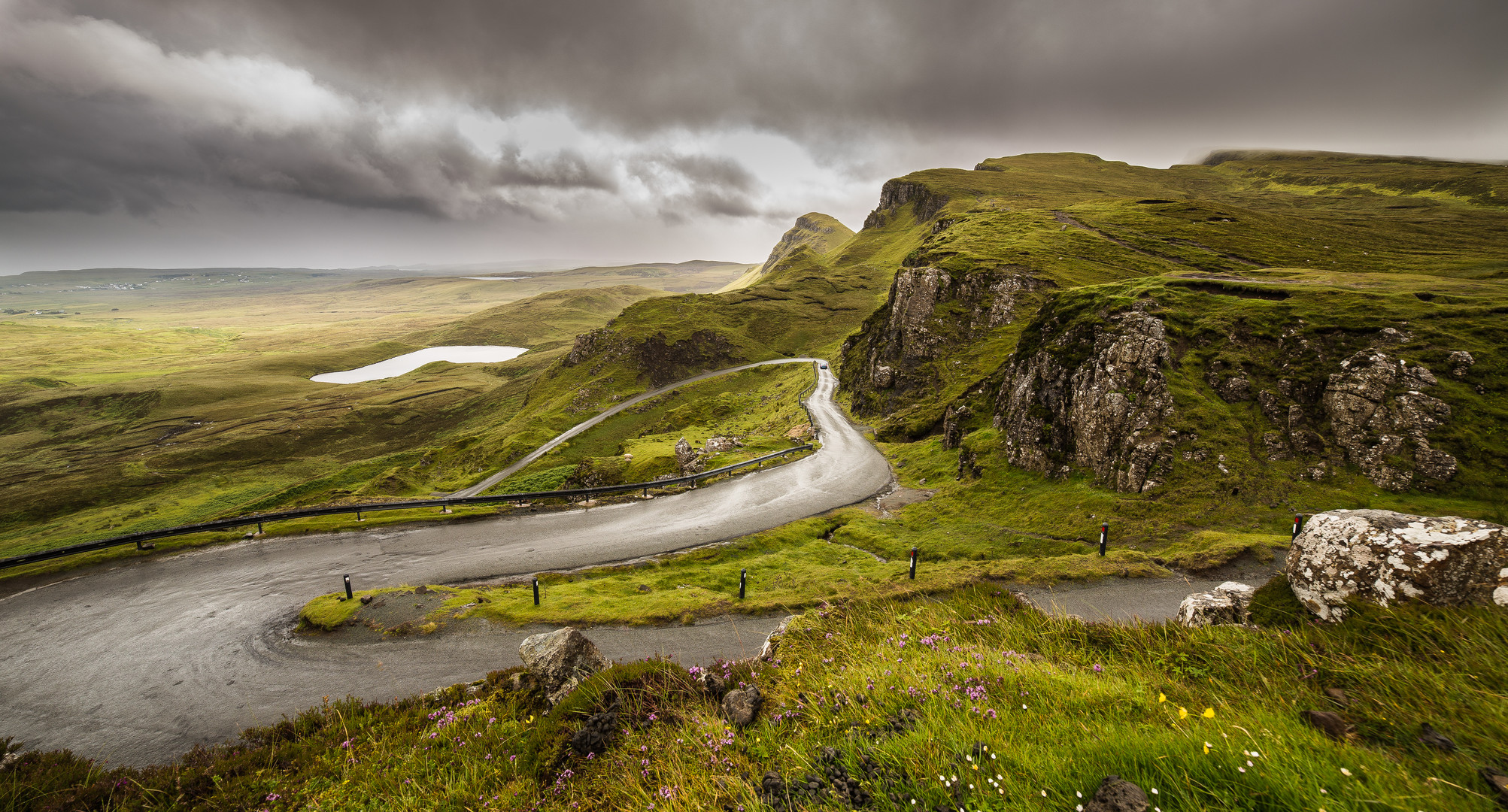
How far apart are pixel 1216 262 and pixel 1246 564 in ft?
194

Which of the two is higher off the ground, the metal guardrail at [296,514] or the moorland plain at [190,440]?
the metal guardrail at [296,514]

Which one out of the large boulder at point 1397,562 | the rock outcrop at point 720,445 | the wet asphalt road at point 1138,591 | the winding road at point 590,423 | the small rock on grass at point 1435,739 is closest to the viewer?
the small rock on grass at point 1435,739

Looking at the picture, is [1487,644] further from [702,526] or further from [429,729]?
[702,526]

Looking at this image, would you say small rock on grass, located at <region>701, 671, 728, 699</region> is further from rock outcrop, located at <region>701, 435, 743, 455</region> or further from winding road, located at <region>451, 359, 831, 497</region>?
winding road, located at <region>451, 359, 831, 497</region>

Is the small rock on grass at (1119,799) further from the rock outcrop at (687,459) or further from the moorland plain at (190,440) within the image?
the moorland plain at (190,440)

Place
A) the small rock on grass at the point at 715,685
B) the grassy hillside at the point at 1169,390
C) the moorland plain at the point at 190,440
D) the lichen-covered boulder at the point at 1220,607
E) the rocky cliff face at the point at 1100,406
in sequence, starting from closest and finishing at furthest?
1. the small rock on grass at the point at 715,685
2. the lichen-covered boulder at the point at 1220,607
3. the grassy hillside at the point at 1169,390
4. the rocky cliff face at the point at 1100,406
5. the moorland plain at the point at 190,440

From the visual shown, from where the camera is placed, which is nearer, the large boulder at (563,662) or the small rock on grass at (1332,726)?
the small rock on grass at (1332,726)

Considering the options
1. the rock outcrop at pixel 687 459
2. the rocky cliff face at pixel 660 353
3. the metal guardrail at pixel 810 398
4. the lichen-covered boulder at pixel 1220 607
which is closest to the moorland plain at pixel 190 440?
the rocky cliff face at pixel 660 353

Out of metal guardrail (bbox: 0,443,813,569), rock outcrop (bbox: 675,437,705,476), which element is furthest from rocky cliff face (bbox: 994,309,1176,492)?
rock outcrop (bbox: 675,437,705,476)

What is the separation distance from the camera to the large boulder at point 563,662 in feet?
29.7

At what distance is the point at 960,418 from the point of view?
41.9 metres

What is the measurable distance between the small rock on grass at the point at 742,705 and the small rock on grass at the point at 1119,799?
3911mm

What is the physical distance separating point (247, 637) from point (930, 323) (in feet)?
206

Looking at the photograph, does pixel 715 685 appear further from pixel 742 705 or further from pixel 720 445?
pixel 720 445
